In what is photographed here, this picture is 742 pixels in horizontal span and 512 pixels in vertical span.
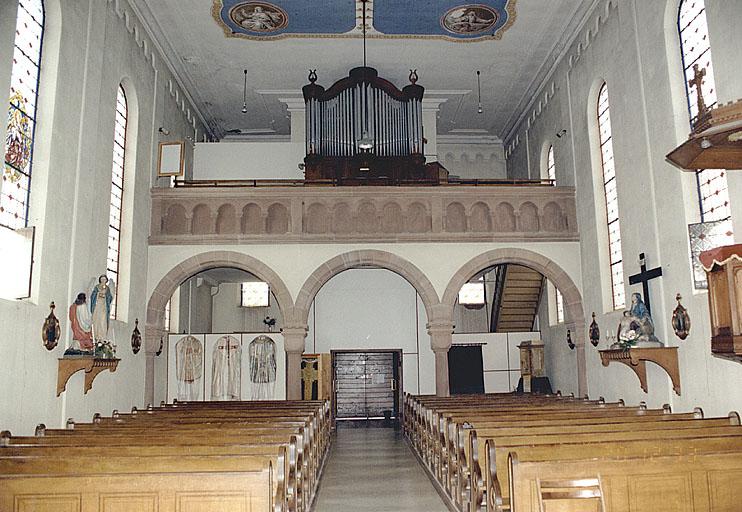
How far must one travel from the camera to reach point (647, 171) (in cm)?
1073

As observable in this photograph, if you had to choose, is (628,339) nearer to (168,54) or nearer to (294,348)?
(294,348)

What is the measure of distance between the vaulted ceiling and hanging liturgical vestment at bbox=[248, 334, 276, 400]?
6.34m

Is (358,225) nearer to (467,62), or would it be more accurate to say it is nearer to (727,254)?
(467,62)

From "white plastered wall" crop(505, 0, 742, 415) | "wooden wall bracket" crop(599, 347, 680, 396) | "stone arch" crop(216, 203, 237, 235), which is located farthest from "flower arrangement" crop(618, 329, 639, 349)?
"stone arch" crop(216, 203, 237, 235)

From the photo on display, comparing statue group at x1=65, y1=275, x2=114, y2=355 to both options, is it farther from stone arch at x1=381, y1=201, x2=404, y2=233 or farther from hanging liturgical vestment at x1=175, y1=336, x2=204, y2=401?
stone arch at x1=381, y1=201, x2=404, y2=233

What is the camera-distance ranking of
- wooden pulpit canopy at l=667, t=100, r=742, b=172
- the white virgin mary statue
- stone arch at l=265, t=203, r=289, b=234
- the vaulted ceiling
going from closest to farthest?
wooden pulpit canopy at l=667, t=100, r=742, b=172 → the white virgin mary statue → the vaulted ceiling → stone arch at l=265, t=203, r=289, b=234

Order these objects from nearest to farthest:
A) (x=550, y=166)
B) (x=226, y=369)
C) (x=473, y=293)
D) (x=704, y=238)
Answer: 1. (x=704, y=238)
2. (x=226, y=369)
3. (x=550, y=166)
4. (x=473, y=293)

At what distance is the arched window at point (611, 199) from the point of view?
1256 cm

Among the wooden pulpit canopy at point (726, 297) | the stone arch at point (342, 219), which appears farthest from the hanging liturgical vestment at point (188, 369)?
the wooden pulpit canopy at point (726, 297)

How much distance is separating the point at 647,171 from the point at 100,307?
872cm

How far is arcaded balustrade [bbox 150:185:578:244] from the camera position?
13.9m

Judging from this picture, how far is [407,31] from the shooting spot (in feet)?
47.6

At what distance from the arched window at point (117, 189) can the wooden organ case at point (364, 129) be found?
13.6ft

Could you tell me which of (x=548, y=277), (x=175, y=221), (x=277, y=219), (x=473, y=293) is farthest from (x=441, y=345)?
(x=473, y=293)
